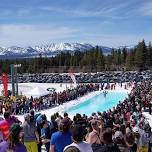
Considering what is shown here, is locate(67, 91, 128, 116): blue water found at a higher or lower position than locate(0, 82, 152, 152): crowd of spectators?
lower

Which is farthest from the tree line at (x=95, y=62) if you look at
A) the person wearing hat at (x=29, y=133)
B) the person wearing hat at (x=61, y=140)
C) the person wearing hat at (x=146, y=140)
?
the person wearing hat at (x=61, y=140)

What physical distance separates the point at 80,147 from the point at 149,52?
341ft

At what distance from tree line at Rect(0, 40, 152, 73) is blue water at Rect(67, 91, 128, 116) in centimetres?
5246

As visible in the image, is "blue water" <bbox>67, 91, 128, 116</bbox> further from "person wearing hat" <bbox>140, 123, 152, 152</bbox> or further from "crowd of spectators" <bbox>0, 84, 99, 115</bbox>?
"person wearing hat" <bbox>140, 123, 152, 152</bbox>

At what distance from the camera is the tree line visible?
344 feet

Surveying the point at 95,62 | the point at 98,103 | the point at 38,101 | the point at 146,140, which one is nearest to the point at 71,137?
the point at 146,140

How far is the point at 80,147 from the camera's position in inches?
222

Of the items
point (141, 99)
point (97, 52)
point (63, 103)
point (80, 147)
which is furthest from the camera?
point (97, 52)

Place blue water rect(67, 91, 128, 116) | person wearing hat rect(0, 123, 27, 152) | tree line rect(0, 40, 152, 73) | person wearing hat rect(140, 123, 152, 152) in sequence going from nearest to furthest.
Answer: person wearing hat rect(0, 123, 27, 152) → person wearing hat rect(140, 123, 152, 152) → blue water rect(67, 91, 128, 116) → tree line rect(0, 40, 152, 73)

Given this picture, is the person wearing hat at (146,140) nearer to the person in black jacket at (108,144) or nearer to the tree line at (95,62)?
the person in black jacket at (108,144)

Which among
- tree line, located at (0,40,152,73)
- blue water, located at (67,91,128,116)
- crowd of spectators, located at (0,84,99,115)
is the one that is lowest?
blue water, located at (67,91,128,116)

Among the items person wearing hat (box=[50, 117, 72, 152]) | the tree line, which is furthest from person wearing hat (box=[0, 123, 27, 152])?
the tree line

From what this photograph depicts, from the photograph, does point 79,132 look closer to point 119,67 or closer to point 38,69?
point 119,67

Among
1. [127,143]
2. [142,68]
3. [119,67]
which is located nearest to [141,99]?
[127,143]
